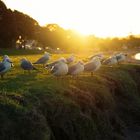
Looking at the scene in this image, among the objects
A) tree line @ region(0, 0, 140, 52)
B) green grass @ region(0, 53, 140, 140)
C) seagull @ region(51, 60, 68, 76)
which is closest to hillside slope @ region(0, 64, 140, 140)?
green grass @ region(0, 53, 140, 140)

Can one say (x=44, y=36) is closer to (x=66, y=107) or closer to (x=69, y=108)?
(x=69, y=108)

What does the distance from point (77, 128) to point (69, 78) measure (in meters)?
7.32

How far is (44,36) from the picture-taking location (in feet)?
350

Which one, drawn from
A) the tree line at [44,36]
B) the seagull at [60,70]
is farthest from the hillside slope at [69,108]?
the tree line at [44,36]

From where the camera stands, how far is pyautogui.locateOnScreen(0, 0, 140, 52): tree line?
7519 cm

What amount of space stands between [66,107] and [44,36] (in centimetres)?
8854

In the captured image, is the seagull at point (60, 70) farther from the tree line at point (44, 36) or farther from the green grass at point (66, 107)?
the tree line at point (44, 36)

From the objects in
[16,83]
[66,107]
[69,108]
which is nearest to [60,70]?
[16,83]

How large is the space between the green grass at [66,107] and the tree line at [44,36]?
46.3 meters

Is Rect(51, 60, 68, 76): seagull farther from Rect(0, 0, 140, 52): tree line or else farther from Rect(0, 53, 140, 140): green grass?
Rect(0, 0, 140, 52): tree line

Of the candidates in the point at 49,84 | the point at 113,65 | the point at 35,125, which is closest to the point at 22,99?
the point at 35,125

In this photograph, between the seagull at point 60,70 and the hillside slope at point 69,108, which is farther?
the seagull at point 60,70

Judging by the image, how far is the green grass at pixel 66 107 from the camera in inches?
602

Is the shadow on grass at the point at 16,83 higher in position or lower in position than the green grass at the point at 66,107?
higher
